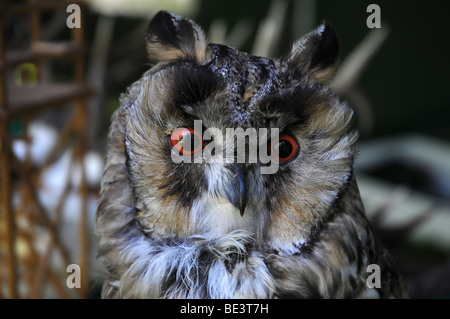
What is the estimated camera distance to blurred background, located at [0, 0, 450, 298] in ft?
6.39

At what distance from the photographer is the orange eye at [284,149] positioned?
99 cm

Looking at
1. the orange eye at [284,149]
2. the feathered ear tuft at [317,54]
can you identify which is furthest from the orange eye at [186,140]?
the feathered ear tuft at [317,54]

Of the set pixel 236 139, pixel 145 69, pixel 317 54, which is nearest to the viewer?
pixel 236 139

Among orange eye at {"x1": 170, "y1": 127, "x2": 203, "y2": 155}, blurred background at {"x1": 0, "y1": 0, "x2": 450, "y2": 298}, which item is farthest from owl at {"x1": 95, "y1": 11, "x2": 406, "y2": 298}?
blurred background at {"x1": 0, "y1": 0, "x2": 450, "y2": 298}

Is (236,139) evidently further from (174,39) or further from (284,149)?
(174,39)

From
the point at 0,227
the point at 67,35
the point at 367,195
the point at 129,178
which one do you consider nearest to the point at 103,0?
the point at 67,35

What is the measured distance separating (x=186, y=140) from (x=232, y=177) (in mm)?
119

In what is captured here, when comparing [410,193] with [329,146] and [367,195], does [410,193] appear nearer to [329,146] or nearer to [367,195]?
[367,195]

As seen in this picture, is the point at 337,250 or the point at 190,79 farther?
the point at 337,250

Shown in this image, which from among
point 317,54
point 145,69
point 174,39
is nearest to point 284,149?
point 317,54

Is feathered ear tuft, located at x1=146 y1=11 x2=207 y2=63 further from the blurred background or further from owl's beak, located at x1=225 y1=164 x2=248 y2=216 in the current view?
the blurred background

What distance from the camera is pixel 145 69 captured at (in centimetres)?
404

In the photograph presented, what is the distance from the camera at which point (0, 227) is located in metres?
2.77
